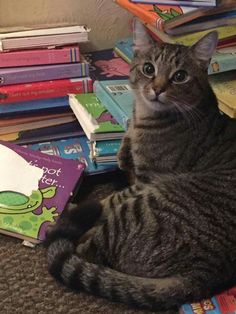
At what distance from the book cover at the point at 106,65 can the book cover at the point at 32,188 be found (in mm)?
318

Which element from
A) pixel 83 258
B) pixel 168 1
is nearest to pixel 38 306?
pixel 83 258

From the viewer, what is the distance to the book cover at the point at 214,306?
0.93 m

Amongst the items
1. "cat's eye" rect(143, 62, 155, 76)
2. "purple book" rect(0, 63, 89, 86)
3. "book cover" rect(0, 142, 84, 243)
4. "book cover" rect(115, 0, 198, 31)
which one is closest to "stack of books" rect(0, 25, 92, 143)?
"purple book" rect(0, 63, 89, 86)

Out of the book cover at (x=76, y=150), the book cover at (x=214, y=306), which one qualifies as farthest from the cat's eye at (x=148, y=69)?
the book cover at (x=214, y=306)

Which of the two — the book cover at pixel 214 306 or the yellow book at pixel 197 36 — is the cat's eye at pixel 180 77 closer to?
the yellow book at pixel 197 36

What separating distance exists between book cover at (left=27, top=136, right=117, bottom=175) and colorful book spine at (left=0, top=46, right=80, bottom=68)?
9.0 inches

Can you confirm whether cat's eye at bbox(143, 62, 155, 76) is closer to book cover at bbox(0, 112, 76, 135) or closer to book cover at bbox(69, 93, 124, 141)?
book cover at bbox(69, 93, 124, 141)

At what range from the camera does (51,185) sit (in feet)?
3.98

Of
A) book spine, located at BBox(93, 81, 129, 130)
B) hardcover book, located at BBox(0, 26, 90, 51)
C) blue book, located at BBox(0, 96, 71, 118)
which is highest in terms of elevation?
hardcover book, located at BBox(0, 26, 90, 51)

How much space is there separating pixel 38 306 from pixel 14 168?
40 centimetres

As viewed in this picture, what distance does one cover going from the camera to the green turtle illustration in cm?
111

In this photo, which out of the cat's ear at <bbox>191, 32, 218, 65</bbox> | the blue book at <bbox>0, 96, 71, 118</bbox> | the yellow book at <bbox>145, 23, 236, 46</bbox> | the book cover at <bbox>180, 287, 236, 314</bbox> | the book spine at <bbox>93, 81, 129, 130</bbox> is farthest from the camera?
the blue book at <bbox>0, 96, 71, 118</bbox>

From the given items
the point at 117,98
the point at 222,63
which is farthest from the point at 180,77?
the point at 117,98

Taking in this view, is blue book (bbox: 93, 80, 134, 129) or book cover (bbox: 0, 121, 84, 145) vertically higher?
blue book (bbox: 93, 80, 134, 129)
